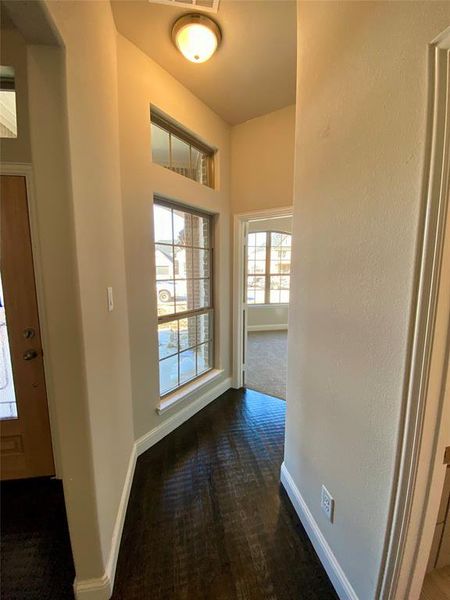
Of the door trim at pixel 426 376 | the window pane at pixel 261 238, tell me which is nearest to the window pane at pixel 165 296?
the door trim at pixel 426 376

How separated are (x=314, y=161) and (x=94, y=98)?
3.57 ft

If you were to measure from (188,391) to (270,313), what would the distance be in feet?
13.1

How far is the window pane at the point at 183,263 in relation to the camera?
233 cm

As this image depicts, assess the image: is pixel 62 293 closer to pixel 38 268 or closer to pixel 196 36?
pixel 38 268

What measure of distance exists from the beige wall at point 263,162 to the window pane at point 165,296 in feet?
3.87

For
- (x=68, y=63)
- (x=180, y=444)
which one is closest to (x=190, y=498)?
(x=180, y=444)

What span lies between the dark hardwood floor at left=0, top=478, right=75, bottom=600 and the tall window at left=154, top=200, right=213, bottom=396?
1001 millimetres

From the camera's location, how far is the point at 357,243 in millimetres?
988

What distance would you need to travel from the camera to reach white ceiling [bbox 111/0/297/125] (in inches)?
59.1

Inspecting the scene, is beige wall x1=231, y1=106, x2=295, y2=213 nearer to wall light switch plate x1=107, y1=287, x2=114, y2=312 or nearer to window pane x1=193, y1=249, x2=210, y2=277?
window pane x1=193, y1=249, x2=210, y2=277

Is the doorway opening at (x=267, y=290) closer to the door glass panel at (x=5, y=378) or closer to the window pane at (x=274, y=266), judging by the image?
the window pane at (x=274, y=266)

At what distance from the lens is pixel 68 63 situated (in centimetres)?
91

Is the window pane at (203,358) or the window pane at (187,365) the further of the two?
the window pane at (203,358)

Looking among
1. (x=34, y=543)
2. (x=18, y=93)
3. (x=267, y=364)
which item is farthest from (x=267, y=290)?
(x=34, y=543)
